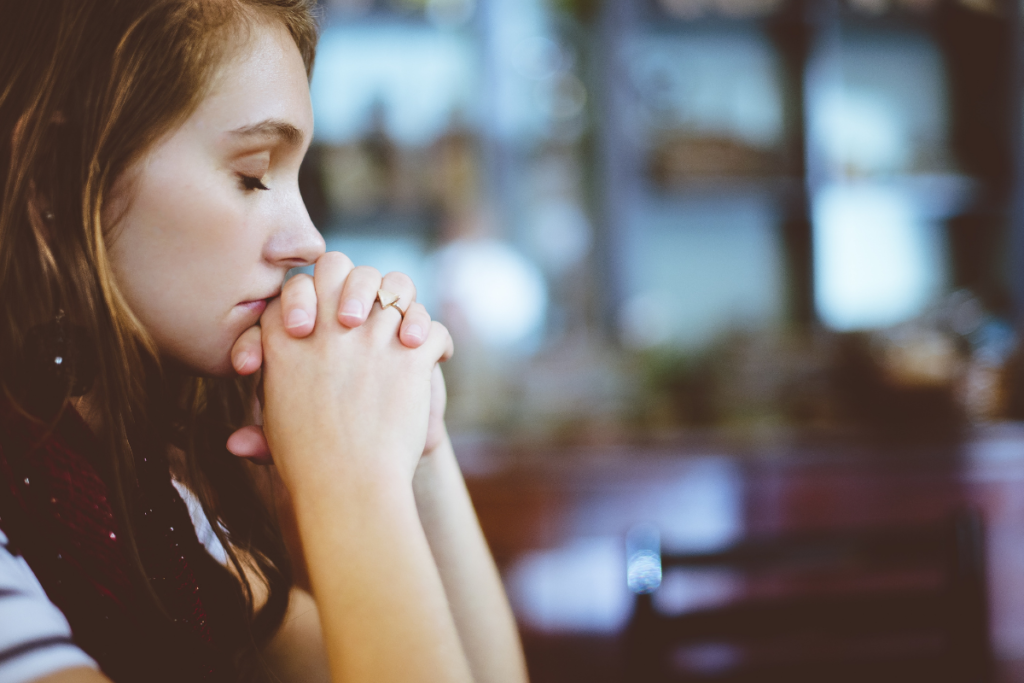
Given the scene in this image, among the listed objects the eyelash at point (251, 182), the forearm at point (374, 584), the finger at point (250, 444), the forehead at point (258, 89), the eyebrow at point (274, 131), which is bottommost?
the forearm at point (374, 584)

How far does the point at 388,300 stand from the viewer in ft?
1.91

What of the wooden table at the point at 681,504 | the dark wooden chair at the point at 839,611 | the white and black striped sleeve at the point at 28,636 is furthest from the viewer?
the wooden table at the point at 681,504

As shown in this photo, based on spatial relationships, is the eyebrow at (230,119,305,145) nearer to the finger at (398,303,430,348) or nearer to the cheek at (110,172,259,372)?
the cheek at (110,172,259,372)

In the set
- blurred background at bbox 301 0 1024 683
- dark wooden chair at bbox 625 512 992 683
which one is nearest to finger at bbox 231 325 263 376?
dark wooden chair at bbox 625 512 992 683

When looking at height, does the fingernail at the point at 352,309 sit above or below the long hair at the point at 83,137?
below

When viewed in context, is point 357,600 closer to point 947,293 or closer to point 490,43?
point 490,43

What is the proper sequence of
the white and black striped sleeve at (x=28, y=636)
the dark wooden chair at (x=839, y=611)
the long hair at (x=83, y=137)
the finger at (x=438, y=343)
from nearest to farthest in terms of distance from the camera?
the white and black striped sleeve at (x=28, y=636)
the long hair at (x=83, y=137)
the finger at (x=438, y=343)
the dark wooden chair at (x=839, y=611)

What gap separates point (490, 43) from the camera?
7.78 feet

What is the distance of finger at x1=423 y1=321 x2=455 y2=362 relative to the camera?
1.90 ft

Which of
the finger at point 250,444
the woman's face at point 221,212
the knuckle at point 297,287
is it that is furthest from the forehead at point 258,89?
the finger at point 250,444

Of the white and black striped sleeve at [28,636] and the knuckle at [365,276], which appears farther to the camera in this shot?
the knuckle at [365,276]

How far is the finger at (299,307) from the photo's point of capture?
533mm

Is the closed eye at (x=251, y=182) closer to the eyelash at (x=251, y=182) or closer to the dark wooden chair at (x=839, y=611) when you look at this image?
the eyelash at (x=251, y=182)

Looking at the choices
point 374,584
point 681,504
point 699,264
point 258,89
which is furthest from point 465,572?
point 699,264
